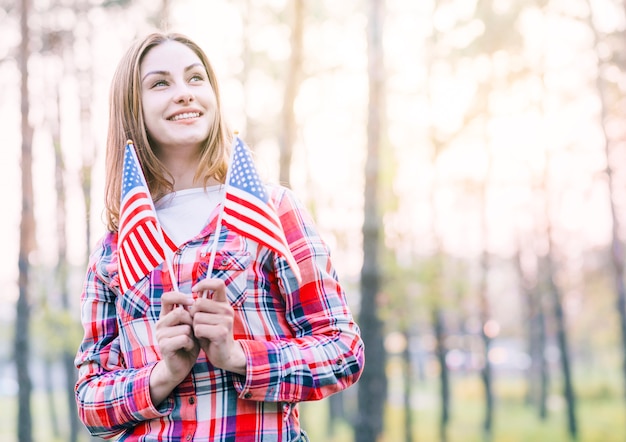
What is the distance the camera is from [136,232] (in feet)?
6.87

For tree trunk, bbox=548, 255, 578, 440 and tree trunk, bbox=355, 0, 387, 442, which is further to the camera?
tree trunk, bbox=548, 255, 578, 440

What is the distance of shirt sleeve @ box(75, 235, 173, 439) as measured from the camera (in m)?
2.01

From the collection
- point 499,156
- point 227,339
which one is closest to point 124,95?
point 227,339

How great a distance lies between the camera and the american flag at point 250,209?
1985 mm

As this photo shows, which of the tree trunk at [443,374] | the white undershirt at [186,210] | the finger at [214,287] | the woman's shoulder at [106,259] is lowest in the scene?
the tree trunk at [443,374]

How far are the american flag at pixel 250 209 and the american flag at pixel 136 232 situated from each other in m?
0.21

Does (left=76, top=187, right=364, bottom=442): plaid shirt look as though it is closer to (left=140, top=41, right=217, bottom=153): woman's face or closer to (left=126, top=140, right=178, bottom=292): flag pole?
(left=126, top=140, right=178, bottom=292): flag pole

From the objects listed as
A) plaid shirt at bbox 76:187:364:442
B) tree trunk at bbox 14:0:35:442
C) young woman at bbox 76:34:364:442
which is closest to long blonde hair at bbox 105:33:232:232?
young woman at bbox 76:34:364:442

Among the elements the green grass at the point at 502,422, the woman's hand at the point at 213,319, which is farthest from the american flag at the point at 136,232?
the green grass at the point at 502,422

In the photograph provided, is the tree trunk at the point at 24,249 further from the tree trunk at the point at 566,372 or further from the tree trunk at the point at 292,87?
the tree trunk at the point at 566,372

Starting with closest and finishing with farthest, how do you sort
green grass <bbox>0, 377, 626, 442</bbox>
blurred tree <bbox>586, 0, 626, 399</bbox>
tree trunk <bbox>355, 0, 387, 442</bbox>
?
1. tree trunk <bbox>355, 0, 387, 442</bbox>
2. blurred tree <bbox>586, 0, 626, 399</bbox>
3. green grass <bbox>0, 377, 626, 442</bbox>

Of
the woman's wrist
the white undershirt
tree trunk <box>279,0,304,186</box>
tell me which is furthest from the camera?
tree trunk <box>279,0,304,186</box>

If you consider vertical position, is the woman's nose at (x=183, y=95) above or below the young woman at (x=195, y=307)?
above

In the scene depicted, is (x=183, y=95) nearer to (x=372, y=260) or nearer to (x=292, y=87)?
(x=372, y=260)
